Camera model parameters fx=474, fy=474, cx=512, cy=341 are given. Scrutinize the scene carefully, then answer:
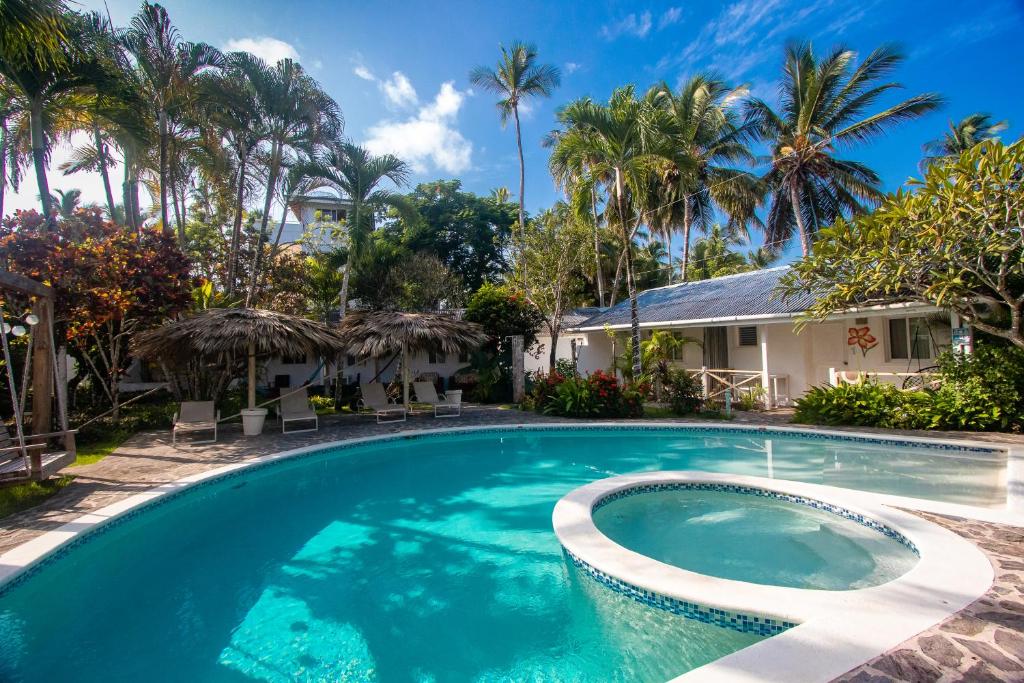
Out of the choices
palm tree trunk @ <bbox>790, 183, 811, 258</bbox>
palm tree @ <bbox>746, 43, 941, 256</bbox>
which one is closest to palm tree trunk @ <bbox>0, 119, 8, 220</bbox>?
palm tree @ <bbox>746, 43, 941, 256</bbox>

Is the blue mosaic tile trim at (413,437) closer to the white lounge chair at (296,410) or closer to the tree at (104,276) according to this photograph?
A: the white lounge chair at (296,410)

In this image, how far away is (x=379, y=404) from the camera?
13.8m

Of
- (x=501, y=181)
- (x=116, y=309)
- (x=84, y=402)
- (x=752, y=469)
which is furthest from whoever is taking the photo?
(x=501, y=181)

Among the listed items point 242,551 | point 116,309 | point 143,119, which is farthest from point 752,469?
point 143,119

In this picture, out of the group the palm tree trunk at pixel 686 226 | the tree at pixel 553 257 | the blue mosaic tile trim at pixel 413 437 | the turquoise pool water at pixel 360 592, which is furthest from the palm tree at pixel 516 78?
the turquoise pool water at pixel 360 592

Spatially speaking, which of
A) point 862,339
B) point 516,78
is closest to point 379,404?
point 862,339

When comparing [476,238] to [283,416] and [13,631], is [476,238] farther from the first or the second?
[13,631]

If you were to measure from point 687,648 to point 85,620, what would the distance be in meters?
5.20

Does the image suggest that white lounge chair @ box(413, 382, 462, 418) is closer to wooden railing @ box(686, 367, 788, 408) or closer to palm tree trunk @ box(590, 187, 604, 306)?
wooden railing @ box(686, 367, 788, 408)

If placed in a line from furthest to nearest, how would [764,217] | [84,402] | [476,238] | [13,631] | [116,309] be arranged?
[476,238]
[764,217]
[84,402]
[116,309]
[13,631]

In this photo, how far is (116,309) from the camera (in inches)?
424

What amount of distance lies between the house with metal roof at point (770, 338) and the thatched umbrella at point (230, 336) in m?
10.9

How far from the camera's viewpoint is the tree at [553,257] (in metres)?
18.2

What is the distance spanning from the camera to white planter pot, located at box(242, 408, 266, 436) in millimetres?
11523
